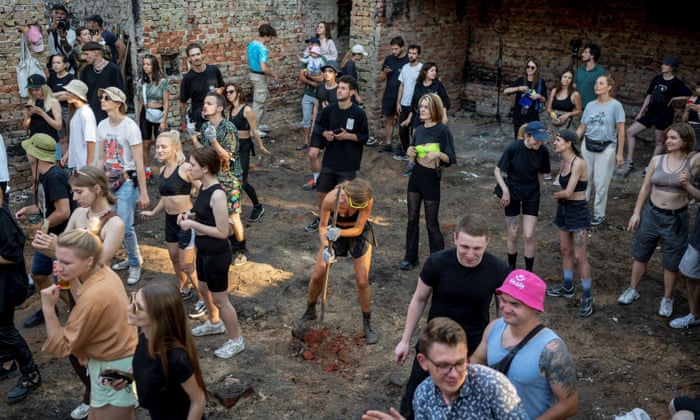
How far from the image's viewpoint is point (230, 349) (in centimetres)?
615

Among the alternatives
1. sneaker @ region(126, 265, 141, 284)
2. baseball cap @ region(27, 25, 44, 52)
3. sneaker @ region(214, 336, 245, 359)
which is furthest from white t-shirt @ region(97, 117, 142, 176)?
baseball cap @ region(27, 25, 44, 52)

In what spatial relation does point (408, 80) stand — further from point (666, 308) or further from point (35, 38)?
point (666, 308)

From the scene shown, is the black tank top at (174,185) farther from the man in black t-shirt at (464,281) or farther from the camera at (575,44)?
the camera at (575,44)

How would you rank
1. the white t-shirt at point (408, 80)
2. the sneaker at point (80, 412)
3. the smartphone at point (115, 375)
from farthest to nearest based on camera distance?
the white t-shirt at point (408, 80) → the sneaker at point (80, 412) → the smartphone at point (115, 375)

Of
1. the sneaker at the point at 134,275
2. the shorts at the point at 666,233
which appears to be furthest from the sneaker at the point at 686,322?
the sneaker at the point at 134,275

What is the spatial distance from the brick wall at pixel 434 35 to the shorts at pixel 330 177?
4626 mm

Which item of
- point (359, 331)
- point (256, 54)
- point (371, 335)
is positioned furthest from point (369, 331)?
point (256, 54)

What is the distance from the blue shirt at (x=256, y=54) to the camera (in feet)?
40.0

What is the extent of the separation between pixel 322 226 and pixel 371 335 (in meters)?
1.21

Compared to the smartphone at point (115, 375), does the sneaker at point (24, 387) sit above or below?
below

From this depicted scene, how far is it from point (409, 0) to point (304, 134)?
3.36 m

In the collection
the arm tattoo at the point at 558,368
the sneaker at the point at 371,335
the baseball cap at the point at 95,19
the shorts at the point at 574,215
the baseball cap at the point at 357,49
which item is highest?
the baseball cap at the point at 95,19

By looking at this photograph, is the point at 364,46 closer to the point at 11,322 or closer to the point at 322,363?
the point at 322,363

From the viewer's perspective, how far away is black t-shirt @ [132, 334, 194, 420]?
359 cm
